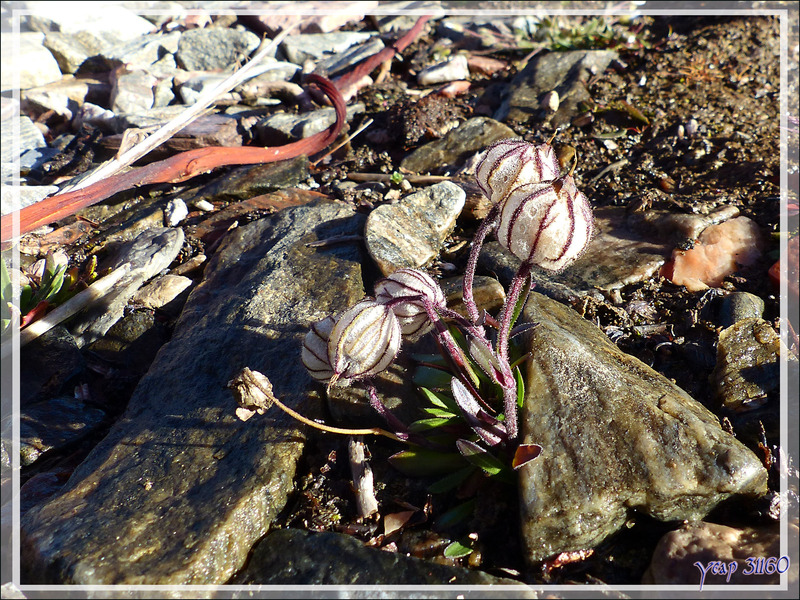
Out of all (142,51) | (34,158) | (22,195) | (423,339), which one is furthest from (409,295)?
(142,51)

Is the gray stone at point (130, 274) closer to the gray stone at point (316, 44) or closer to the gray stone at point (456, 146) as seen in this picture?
the gray stone at point (456, 146)

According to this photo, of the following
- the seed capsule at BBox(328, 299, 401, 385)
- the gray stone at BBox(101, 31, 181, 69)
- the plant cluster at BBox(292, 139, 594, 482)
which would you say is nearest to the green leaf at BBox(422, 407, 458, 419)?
the plant cluster at BBox(292, 139, 594, 482)

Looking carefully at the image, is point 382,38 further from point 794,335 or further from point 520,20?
point 794,335

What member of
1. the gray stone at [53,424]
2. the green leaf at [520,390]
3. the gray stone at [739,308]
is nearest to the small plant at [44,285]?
the gray stone at [53,424]

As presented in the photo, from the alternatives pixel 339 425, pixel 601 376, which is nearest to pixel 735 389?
pixel 601 376

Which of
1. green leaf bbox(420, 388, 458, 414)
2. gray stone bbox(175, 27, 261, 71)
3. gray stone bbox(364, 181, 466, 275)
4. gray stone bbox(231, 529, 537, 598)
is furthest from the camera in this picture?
gray stone bbox(175, 27, 261, 71)

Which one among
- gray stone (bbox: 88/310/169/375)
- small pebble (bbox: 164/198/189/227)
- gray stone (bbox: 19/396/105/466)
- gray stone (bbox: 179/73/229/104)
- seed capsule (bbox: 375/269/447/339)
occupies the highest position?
seed capsule (bbox: 375/269/447/339)

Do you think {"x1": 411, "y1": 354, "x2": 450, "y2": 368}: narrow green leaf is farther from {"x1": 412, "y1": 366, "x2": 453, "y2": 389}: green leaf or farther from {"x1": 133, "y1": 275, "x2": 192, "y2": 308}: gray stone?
{"x1": 133, "y1": 275, "x2": 192, "y2": 308}: gray stone
